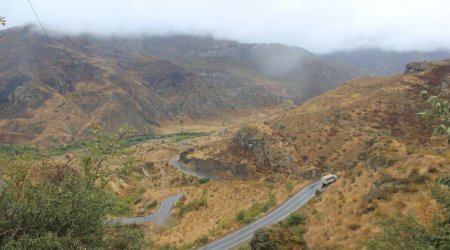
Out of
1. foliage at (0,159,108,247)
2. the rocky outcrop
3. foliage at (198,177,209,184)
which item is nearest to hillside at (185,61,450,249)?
the rocky outcrop

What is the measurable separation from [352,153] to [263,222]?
157ft

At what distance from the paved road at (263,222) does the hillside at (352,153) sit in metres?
5.61

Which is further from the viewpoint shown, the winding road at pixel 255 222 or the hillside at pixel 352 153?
the winding road at pixel 255 222

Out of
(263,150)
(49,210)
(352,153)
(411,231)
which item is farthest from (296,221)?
(263,150)

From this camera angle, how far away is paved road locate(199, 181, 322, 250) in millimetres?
38875

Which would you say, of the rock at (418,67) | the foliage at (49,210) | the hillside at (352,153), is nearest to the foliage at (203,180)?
the hillside at (352,153)

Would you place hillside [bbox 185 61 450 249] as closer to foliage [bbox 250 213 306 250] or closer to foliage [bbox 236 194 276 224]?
foliage [bbox 250 213 306 250]

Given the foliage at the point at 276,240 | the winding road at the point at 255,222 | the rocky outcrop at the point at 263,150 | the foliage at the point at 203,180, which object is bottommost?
the foliage at the point at 203,180

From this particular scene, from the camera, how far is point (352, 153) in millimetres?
85312

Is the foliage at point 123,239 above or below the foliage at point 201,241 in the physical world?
above

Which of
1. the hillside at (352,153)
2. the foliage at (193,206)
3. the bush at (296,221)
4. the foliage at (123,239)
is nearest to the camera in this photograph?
the foliage at (123,239)

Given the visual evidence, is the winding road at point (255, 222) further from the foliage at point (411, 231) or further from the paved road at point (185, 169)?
the paved road at point (185, 169)

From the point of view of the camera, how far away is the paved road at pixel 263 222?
38.9 m

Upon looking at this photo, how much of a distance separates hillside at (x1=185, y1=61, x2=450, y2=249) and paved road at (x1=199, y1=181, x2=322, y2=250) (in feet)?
18.4
